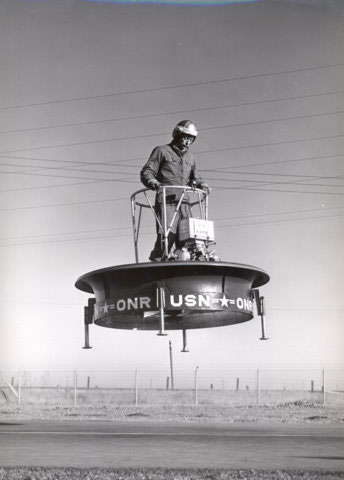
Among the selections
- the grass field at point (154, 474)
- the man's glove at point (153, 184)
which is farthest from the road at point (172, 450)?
the man's glove at point (153, 184)

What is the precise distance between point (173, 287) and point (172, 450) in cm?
713

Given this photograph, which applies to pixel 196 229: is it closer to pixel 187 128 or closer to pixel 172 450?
pixel 187 128

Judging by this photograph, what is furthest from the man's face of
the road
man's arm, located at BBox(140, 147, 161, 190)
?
the road

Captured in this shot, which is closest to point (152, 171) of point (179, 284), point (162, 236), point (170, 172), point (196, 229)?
point (170, 172)

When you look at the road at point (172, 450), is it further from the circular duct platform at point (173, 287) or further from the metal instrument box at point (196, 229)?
the metal instrument box at point (196, 229)

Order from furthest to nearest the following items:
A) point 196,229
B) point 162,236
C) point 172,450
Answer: point 172,450
point 162,236
point 196,229

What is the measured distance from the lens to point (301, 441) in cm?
1402

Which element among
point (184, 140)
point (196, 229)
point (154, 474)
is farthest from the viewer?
point (154, 474)

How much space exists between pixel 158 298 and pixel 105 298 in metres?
0.65

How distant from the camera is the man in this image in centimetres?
666

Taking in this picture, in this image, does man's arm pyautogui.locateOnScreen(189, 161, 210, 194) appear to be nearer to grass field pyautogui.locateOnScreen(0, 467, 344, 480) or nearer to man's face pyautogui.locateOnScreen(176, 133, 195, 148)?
man's face pyautogui.locateOnScreen(176, 133, 195, 148)

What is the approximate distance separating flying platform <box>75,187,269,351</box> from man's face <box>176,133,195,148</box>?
590mm

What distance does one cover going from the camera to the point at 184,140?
6777 millimetres

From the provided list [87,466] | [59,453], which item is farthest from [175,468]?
[59,453]
